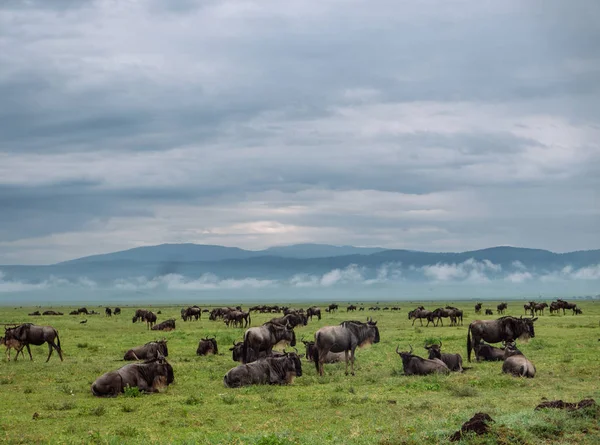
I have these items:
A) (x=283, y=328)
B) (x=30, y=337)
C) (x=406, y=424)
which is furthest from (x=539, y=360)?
(x=30, y=337)

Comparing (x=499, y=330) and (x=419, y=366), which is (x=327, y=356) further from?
(x=499, y=330)

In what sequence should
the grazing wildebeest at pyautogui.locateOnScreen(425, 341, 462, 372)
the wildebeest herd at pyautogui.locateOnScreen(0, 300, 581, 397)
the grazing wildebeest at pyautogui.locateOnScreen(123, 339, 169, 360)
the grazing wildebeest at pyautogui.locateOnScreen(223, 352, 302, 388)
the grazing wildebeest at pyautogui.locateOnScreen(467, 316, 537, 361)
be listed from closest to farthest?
the wildebeest herd at pyautogui.locateOnScreen(0, 300, 581, 397) → the grazing wildebeest at pyautogui.locateOnScreen(223, 352, 302, 388) → the grazing wildebeest at pyautogui.locateOnScreen(425, 341, 462, 372) → the grazing wildebeest at pyautogui.locateOnScreen(123, 339, 169, 360) → the grazing wildebeest at pyautogui.locateOnScreen(467, 316, 537, 361)

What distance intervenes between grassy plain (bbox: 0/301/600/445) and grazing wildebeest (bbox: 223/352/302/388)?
1.52ft

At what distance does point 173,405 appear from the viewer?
19.2 m

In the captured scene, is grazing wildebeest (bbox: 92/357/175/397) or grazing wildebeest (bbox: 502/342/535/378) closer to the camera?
grazing wildebeest (bbox: 92/357/175/397)

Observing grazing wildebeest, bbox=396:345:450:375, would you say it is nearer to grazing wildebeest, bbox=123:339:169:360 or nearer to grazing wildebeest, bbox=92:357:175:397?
grazing wildebeest, bbox=92:357:175:397

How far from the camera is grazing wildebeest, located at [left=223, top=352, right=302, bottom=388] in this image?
74.9 feet

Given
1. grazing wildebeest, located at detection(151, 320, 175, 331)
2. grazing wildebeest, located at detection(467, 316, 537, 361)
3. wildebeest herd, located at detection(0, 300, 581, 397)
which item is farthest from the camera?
grazing wildebeest, located at detection(151, 320, 175, 331)

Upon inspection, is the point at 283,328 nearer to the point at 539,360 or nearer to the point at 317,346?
the point at 317,346

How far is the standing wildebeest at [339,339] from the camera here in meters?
25.8

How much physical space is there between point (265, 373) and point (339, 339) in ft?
13.8

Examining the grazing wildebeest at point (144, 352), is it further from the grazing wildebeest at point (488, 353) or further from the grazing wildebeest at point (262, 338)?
the grazing wildebeest at point (488, 353)

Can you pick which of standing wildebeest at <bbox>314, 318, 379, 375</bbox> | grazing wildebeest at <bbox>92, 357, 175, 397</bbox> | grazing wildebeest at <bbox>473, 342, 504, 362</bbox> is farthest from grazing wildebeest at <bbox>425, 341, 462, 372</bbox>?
grazing wildebeest at <bbox>92, 357, 175, 397</bbox>

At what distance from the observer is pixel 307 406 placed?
18.6m
